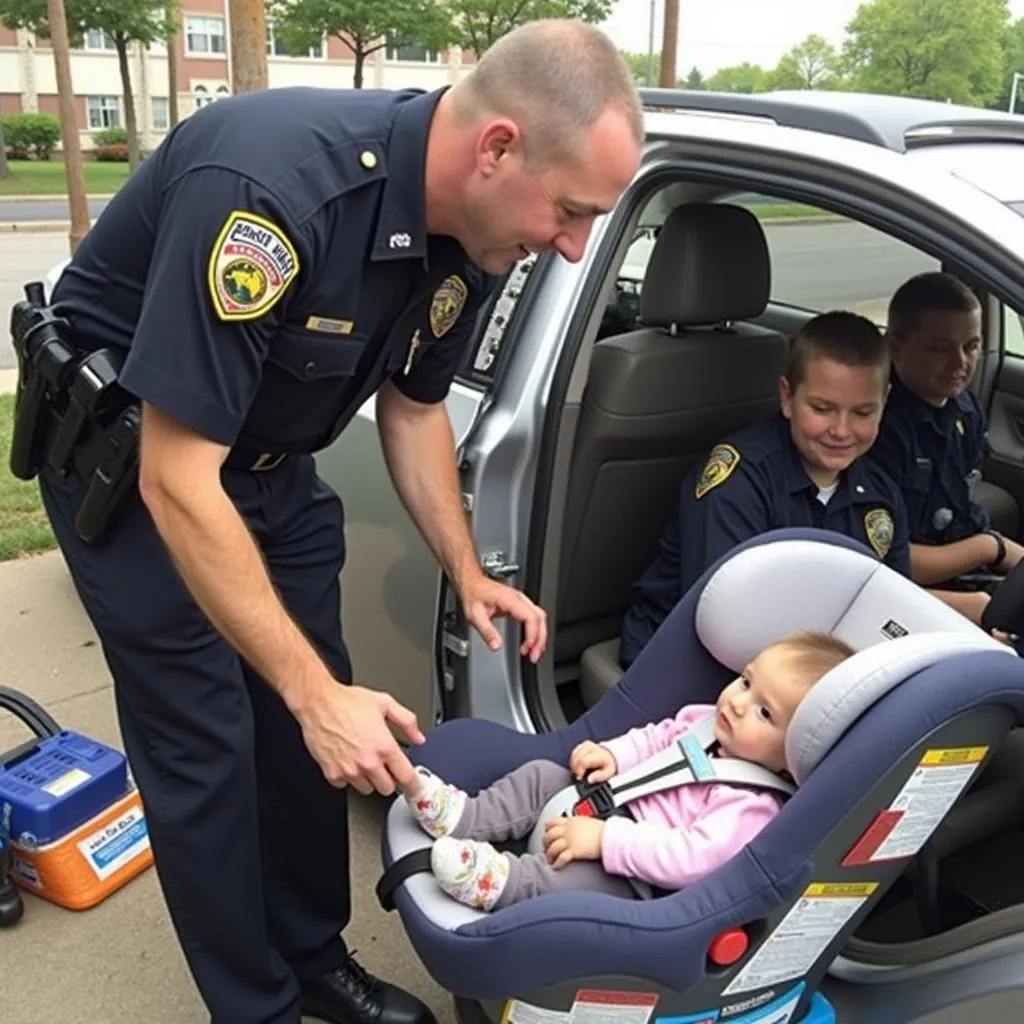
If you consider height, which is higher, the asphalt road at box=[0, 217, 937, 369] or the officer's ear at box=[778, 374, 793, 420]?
the asphalt road at box=[0, 217, 937, 369]

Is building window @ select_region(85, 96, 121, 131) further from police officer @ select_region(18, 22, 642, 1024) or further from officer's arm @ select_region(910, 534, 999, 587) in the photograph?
police officer @ select_region(18, 22, 642, 1024)

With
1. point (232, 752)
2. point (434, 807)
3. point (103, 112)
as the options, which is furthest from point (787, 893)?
point (103, 112)

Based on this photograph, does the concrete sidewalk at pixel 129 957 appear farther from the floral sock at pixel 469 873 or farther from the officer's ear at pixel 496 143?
the officer's ear at pixel 496 143

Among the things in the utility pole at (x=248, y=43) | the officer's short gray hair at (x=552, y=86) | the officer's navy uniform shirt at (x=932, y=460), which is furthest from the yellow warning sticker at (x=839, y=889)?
the utility pole at (x=248, y=43)

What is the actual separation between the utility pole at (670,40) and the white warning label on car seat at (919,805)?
11130 millimetres

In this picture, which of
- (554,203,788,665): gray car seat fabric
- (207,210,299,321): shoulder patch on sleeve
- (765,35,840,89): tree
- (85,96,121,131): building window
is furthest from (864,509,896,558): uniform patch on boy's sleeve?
(765,35,840,89): tree

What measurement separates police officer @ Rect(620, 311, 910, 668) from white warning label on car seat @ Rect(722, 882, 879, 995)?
817 millimetres

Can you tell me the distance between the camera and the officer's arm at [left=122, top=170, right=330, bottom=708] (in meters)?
1.51

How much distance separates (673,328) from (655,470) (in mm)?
309

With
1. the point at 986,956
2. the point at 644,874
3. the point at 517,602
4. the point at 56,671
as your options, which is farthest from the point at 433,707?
the point at 56,671

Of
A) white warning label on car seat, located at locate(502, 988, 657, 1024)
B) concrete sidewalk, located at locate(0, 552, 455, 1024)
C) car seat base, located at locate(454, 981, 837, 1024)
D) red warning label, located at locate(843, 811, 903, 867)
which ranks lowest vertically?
concrete sidewalk, located at locate(0, 552, 455, 1024)

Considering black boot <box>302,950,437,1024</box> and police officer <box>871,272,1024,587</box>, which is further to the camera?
police officer <box>871,272,1024,587</box>

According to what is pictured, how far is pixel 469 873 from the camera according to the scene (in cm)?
171

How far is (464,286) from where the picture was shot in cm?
194
